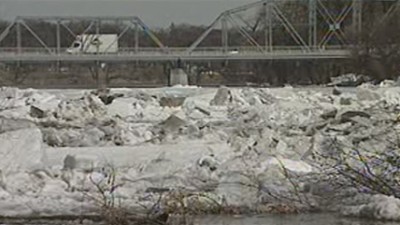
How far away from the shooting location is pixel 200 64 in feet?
256

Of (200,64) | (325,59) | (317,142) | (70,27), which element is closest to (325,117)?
(317,142)

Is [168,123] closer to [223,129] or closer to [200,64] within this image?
[223,129]

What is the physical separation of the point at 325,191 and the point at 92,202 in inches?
111

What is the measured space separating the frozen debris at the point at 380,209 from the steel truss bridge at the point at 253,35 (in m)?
59.6

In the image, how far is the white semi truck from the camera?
79.8m

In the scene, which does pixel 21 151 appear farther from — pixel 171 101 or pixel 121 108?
pixel 171 101

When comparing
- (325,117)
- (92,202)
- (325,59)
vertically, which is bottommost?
(92,202)

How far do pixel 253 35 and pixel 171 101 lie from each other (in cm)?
5907

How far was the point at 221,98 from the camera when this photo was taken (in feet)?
84.8

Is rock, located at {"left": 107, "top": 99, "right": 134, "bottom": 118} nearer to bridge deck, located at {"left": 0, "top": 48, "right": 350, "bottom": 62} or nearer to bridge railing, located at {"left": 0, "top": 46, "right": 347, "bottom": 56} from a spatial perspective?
bridge deck, located at {"left": 0, "top": 48, "right": 350, "bottom": 62}

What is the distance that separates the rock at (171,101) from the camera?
998 inches

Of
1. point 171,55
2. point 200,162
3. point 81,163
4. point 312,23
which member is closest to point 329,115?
point 200,162

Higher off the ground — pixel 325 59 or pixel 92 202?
pixel 325 59

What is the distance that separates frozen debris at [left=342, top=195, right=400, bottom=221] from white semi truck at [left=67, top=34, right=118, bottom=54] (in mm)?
68526
